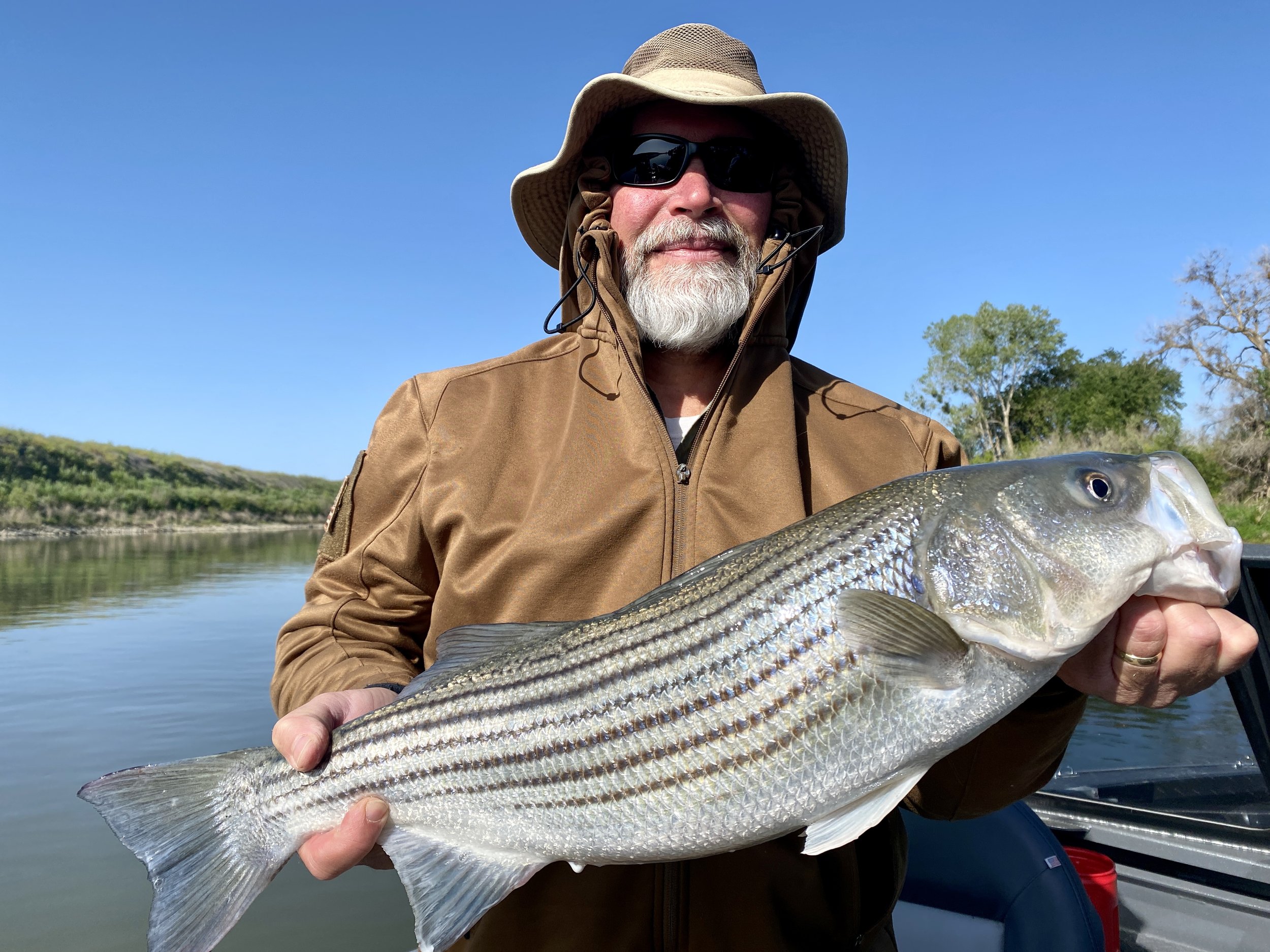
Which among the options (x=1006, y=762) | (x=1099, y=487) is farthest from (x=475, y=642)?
(x=1099, y=487)

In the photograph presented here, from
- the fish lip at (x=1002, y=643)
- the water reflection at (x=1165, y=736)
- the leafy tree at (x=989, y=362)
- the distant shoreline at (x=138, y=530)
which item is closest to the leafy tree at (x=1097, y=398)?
the leafy tree at (x=989, y=362)

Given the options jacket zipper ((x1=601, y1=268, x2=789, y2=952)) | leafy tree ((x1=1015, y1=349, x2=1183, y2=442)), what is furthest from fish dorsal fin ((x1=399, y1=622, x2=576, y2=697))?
leafy tree ((x1=1015, y1=349, x2=1183, y2=442))

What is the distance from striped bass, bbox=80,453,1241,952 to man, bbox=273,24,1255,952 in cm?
17

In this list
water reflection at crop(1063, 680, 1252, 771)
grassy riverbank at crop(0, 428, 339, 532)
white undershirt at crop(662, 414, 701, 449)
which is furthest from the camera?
grassy riverbank at crop(0, 428, 339, 532)

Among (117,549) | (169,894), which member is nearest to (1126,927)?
(169,894)

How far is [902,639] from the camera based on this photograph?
1.81 meters

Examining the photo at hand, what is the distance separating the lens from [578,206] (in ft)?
12.2

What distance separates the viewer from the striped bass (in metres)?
1.84

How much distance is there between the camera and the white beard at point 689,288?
10.5 ft

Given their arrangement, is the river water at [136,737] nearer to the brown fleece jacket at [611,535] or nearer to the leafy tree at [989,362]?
the brown fleece jacket at [611,535]

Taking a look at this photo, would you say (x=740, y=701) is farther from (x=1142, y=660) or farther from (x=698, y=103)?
(x=698, y=103)

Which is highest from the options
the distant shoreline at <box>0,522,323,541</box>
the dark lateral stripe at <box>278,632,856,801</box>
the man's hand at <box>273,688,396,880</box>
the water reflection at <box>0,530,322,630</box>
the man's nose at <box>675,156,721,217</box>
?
the man's nose at <box>675,156,721,217</box>

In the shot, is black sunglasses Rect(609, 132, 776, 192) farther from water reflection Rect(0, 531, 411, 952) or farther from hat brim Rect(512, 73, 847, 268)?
water reflection Rect(0, 531, 411, 952)

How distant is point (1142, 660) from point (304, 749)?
2243 millimetres
